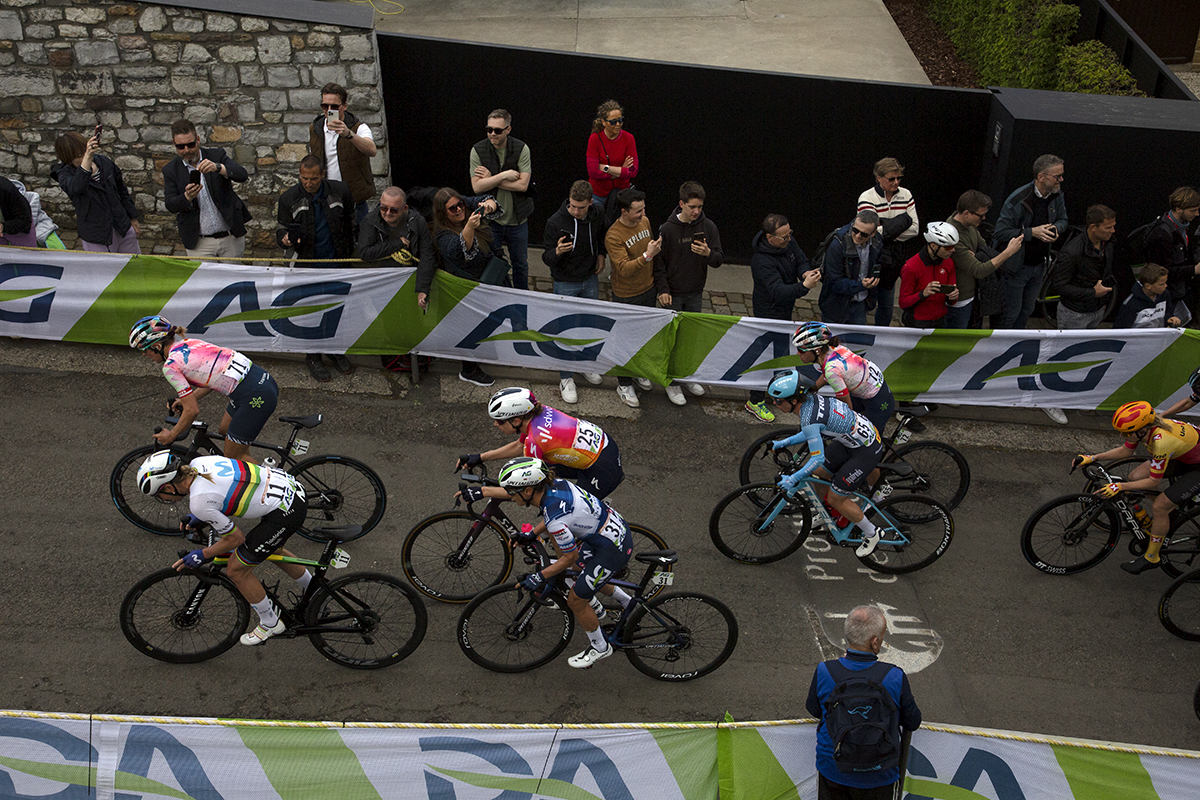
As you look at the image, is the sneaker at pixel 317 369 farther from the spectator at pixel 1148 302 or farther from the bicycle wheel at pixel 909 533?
the spectator at pixel 1148 302

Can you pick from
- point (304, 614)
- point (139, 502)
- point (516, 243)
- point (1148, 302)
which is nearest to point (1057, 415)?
point (1148, 302)

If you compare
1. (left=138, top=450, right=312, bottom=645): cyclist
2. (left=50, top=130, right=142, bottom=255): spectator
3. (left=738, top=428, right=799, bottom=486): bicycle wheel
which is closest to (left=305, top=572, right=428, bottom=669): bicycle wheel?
(left=138, top=450, right=312, bottom=645): cyclist

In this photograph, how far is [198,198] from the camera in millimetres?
10328

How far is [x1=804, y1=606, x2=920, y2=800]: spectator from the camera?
561 cm

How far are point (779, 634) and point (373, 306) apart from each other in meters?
4.93

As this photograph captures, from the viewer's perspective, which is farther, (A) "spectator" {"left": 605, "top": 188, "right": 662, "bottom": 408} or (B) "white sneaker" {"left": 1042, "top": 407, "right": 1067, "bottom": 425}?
(B) "white sneaker" {"left": 1042, "top": 407, "right": 1067, "bottom": 425}

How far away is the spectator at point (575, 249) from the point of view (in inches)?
386

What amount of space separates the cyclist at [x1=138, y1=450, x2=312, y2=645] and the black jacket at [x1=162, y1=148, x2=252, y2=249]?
170 inches

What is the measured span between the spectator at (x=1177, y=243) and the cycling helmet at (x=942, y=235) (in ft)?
7.51

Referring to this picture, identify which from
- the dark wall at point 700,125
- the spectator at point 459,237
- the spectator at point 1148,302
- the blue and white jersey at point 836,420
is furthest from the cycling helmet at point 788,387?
the dark wall at point 700,125

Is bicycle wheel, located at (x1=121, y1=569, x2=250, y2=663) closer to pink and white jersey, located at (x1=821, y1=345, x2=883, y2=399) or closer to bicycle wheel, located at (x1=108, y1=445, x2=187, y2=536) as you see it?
bicycle wheel, located at (x1=108, y1=445, x2=187, y2=536)

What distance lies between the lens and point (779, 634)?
7.89m

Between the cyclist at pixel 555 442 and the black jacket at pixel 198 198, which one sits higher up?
the black jacket at pixel 198 198

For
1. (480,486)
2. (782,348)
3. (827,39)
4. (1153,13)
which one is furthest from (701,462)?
(1153,13)
